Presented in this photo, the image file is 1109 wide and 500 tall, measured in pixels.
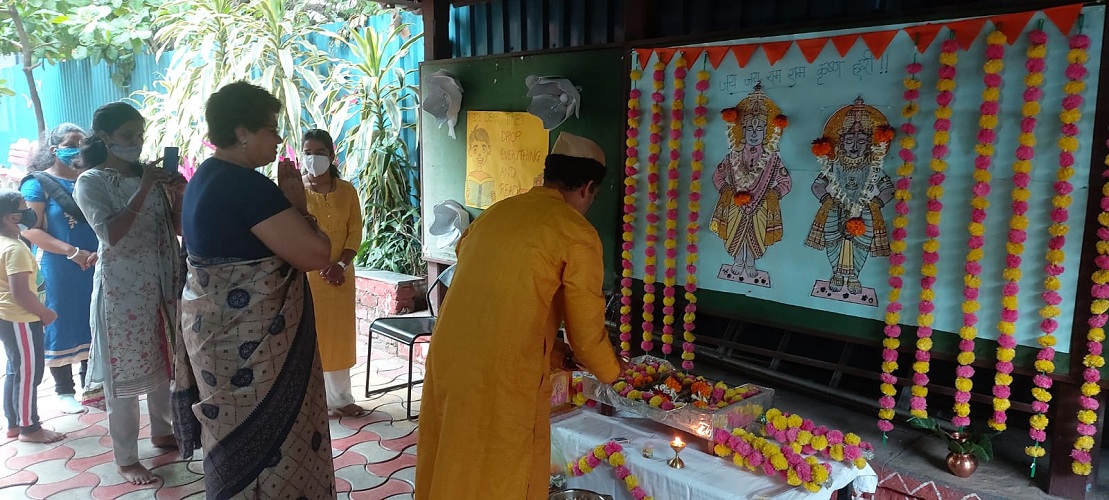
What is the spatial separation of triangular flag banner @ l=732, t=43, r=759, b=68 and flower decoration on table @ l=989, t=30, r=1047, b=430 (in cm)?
102

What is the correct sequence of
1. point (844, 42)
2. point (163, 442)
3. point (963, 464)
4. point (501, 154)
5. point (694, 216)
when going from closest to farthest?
point (963, 464) → point (844, 42) → point (694, 216) → point (163, 442) → point (501, 154)

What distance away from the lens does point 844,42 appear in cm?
285

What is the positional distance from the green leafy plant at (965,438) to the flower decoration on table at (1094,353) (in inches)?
10.1

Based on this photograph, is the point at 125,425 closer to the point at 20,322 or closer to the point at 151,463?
the point at 151,463

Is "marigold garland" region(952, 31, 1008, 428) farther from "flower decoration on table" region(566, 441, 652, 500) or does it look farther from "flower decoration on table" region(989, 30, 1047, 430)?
"flower decoration on table" region(566, 441, 652, 500)

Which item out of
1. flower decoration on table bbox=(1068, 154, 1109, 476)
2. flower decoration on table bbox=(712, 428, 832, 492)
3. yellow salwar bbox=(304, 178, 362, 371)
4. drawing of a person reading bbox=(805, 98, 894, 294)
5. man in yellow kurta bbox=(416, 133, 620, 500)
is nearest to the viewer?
man in yellow kurta bbox=(416, 133, 620, 500)

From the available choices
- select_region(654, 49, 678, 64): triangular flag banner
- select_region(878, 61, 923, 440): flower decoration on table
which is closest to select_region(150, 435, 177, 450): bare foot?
select_region(654, 49, 678, 64): triangular flag banner

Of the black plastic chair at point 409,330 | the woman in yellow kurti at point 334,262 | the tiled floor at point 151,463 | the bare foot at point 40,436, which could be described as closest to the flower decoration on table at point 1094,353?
the tiled floor at point 151,463

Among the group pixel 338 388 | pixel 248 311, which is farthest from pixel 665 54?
pixel 338 388

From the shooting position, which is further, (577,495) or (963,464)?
(963,464)

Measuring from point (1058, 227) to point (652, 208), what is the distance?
168cm

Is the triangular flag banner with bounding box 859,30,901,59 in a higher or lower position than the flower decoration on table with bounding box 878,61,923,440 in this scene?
higher

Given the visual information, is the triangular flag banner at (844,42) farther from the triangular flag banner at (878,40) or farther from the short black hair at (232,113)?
the short black hair at (232,113)

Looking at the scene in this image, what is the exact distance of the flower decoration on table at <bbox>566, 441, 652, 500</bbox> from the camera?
2.40 meters
